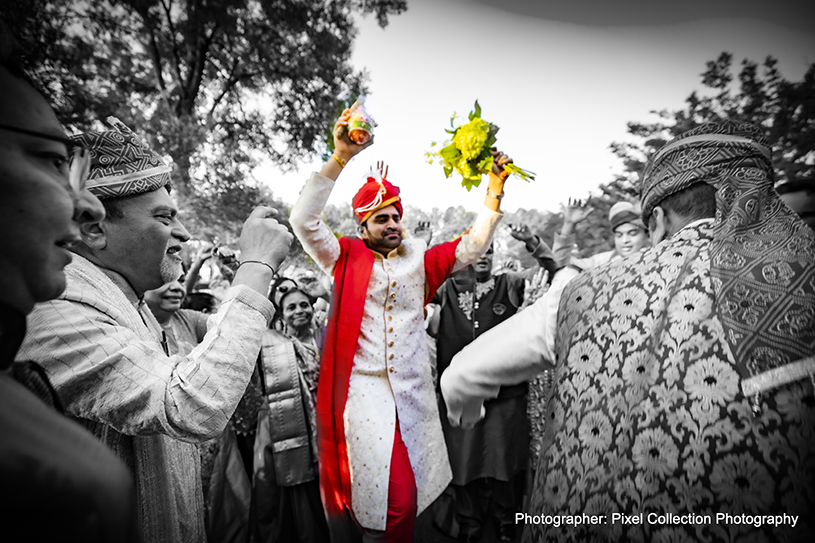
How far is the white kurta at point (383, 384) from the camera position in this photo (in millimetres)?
2355

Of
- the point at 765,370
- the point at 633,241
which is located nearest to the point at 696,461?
the point at 765,370

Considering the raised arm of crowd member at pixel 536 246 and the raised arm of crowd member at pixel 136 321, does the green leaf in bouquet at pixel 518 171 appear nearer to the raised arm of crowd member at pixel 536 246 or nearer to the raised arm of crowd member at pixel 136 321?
the raised arm of crowd member at pixel 536 246

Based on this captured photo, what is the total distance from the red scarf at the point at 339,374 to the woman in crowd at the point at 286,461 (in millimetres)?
354

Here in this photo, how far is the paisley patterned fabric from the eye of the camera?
100 centimetres

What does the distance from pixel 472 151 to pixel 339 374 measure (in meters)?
1.91

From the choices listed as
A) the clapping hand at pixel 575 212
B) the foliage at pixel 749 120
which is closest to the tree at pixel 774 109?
the foliage at pixel 749 120

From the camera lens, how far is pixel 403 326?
268 centimetres

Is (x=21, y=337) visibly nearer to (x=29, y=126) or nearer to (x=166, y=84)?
(x=29, y=126)

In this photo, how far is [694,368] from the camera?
1136 mm

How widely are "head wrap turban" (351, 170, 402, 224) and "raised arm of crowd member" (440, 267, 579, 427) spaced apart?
5.09 feet

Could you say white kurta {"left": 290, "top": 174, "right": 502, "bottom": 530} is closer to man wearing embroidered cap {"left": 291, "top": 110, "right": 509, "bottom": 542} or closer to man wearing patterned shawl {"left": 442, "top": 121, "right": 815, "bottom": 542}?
man wearing embroidered cap {"left": 291, "top": 110, "right": 509, "bottom": 542}

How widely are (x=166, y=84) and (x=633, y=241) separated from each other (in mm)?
12966

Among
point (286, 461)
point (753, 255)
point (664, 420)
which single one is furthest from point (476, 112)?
point (286, 461)

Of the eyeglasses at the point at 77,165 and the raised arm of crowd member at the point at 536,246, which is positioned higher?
the raised arm of crowd member at the point at 536,246
